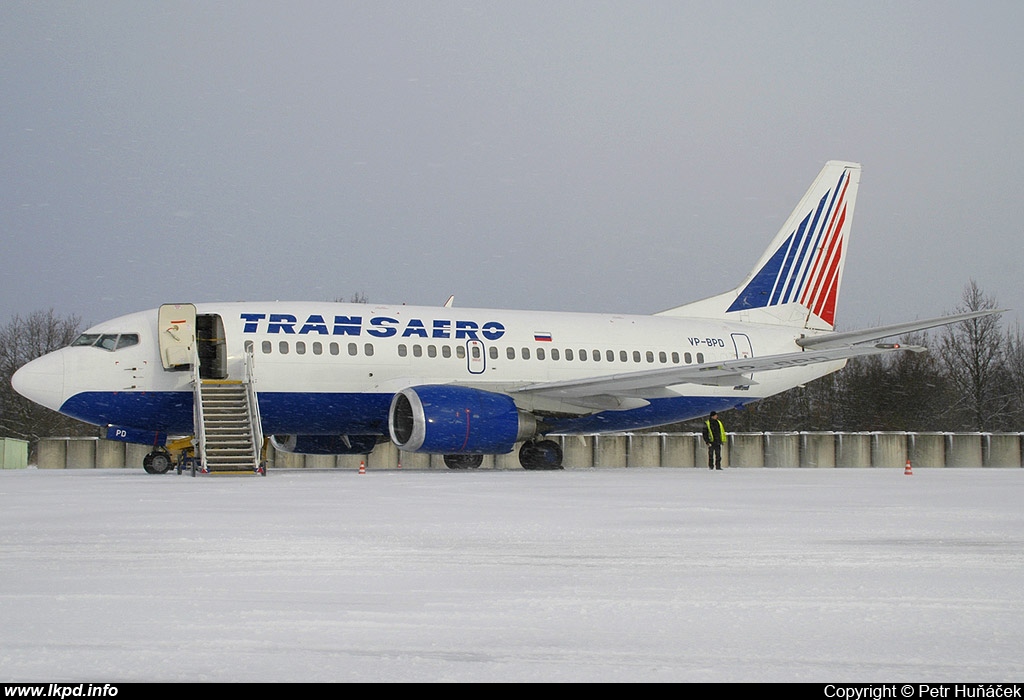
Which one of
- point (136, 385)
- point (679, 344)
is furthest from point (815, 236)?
point (136, 385)

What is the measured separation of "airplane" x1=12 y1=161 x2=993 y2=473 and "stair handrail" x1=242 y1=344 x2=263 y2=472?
35 mm

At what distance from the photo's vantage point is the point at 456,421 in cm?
2217

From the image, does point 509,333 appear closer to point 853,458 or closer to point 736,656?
point 853,458

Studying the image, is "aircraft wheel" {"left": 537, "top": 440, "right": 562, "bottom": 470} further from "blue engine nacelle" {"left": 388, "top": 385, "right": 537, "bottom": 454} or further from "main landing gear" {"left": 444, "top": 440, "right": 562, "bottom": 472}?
"blue engine nacelle" {"left": 388, "top": 385, "right": 537, "bottom": 454}

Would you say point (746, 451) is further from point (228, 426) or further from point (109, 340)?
point (109, 340)

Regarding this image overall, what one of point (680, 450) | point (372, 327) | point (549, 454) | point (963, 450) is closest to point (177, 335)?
point (372, 327)

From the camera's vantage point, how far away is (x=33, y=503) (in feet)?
43.1

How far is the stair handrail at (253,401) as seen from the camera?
21.8 m

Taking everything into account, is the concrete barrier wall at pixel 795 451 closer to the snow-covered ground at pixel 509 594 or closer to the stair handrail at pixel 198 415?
the stair handrail at pixel 198 415

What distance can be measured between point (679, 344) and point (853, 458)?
10548 millimetres

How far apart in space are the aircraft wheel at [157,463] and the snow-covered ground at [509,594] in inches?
401
